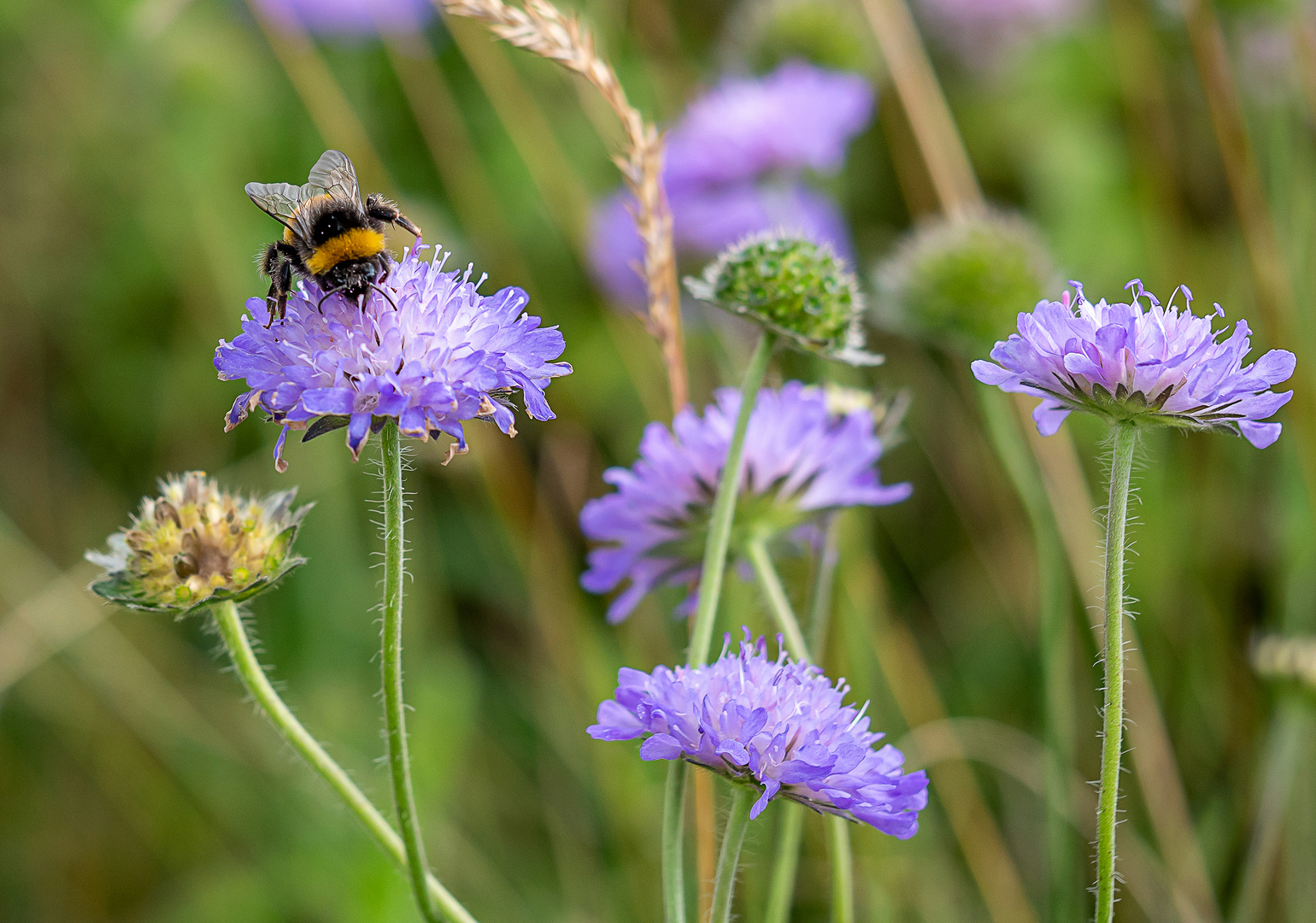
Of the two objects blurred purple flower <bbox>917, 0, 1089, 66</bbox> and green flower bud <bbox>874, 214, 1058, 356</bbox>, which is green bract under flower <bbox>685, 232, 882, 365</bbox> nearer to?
green flower bud <bbox>874, 214, 1058, 356</bbox>

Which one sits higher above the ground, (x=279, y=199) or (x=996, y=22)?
(x=996, y=22)

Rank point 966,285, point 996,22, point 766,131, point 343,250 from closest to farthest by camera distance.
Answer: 1. point 343,250
2. point 966,285
3. point 766,131
4. point 996,22

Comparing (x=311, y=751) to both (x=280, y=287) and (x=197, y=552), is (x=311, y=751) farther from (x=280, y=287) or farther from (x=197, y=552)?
(x=280, y=287)

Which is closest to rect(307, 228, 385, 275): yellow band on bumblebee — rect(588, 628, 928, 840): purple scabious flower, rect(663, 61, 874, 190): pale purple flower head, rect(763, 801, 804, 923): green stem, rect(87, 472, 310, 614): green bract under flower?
rect(87, 472, 310, 614): green bract under flower

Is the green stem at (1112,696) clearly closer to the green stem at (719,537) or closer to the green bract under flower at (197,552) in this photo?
the green stem at (719,537)

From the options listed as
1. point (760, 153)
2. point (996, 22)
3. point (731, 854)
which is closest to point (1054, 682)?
point (731, 854)
